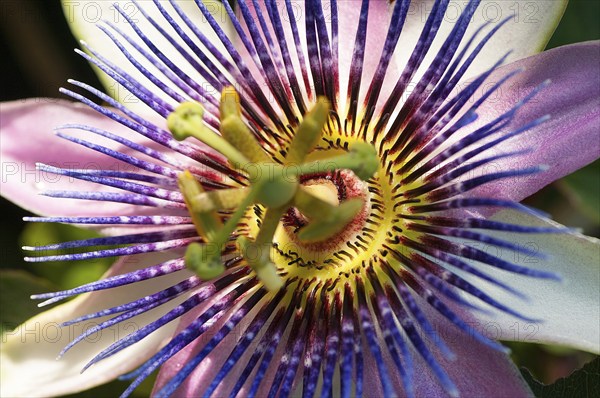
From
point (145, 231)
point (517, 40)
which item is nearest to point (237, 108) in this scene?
point (145, 231)

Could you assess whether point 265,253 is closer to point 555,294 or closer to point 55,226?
point 555,294

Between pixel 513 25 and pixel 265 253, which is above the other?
pixel 513 25

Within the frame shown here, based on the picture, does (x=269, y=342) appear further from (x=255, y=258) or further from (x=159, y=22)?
(x=159, y=22)

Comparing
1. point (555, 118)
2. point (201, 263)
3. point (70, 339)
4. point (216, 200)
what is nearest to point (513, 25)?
point (555, 118)

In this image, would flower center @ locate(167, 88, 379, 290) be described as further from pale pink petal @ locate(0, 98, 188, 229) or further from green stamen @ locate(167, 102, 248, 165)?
pale pink petal @ locate(0, 98, 188, 229)

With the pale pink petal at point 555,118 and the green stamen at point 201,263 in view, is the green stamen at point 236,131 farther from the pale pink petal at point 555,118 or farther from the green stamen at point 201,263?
the pale pink petal at point 555,118

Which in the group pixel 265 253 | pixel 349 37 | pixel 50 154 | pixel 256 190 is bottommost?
pixel 50 154
